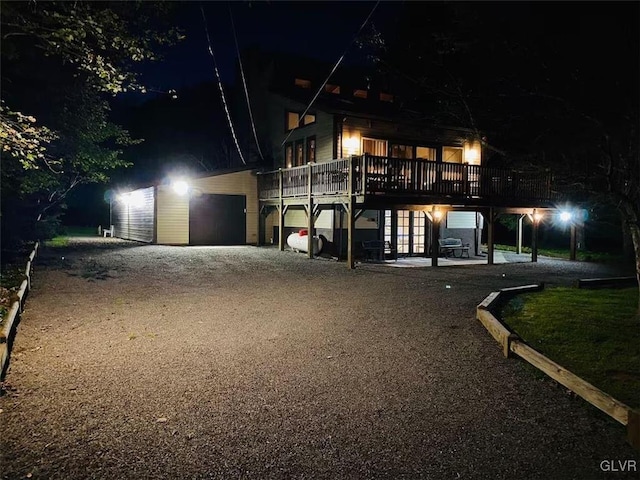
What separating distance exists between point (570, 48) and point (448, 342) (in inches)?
201

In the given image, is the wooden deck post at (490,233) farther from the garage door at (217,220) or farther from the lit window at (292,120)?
the garage door at (217,220)

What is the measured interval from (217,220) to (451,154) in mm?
12036

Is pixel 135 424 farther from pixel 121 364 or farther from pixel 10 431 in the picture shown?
pixel 121 364

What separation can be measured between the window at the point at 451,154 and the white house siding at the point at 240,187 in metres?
9.78

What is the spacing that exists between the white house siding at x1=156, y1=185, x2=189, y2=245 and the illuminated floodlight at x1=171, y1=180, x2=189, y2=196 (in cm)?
18

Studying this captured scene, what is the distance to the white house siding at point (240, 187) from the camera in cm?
2317

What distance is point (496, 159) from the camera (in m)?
22.0

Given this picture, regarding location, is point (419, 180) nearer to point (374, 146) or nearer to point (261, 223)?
point (374, 146)

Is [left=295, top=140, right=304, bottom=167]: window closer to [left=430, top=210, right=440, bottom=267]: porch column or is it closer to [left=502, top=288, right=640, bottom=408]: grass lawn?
[left=430, top=210, right=440, bottom=267]: porch column

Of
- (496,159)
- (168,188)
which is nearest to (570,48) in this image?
(496,159)

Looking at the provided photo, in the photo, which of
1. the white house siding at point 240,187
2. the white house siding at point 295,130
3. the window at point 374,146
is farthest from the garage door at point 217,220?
the window at point 374,146

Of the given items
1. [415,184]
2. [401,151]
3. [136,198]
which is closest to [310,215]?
[415,184]

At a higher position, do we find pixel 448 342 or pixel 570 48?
pixel 570 48

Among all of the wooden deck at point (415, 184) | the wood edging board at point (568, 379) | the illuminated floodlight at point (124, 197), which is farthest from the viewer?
the illuminated floodlight at point (124, 197)
